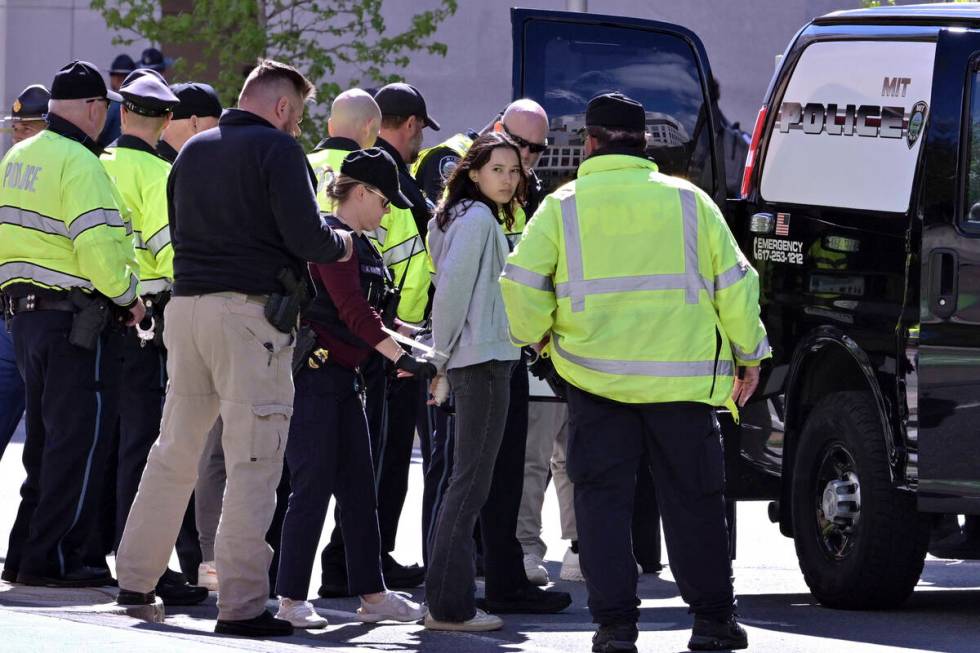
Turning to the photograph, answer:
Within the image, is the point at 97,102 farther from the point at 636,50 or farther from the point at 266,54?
the point at 266,54

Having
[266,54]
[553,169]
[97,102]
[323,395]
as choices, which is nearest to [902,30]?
[553,169]

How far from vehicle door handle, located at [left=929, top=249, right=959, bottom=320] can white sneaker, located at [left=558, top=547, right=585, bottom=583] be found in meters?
2.51

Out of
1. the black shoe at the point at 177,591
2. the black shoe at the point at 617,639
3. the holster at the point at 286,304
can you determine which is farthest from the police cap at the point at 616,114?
the black shoe at the point at 177,591

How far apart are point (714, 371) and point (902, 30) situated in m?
1.94

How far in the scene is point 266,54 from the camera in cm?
1966

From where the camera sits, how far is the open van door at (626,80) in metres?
8.24

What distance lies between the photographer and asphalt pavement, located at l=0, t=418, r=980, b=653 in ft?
19.5

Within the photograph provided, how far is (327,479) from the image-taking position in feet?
22.6

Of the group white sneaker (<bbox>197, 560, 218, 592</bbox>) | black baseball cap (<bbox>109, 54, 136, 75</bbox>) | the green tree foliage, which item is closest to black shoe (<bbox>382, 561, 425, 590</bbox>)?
white sneaker (<bbox>197, 560, 218, 592</bbox>)

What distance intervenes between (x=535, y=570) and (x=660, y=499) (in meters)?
2.27

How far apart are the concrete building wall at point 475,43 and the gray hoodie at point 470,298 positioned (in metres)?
15.6

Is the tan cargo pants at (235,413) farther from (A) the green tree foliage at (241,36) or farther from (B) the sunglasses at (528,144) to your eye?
(A) the green tree foliage at (241,36)

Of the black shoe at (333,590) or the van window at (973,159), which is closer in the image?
the van window at (973,159)

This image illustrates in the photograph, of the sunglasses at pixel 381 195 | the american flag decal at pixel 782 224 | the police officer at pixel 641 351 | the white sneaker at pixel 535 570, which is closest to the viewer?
the police officer at pixel 641 351
